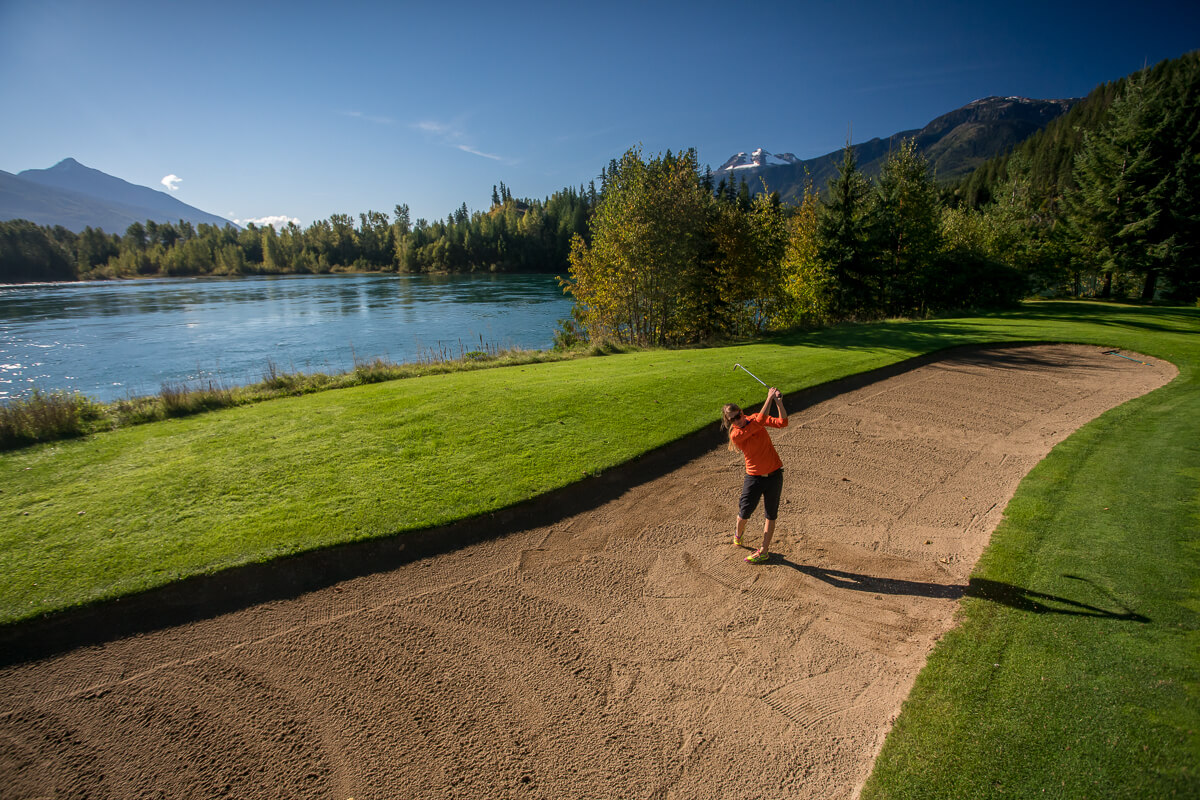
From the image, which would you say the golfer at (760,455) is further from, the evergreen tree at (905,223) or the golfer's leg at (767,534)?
the evergreen tree at (905,223)

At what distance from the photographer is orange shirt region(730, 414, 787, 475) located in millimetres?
6242

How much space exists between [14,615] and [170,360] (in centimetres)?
2884

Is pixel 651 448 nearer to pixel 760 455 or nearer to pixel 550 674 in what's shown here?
pixel 760 455

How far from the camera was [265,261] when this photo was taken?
4117 inches

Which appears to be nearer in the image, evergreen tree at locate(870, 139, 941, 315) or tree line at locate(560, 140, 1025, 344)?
tree line at locate(560, 140, 1025, 344)

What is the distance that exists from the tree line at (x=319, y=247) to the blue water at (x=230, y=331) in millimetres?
21970

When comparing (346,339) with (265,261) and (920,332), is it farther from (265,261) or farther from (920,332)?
(265,261)

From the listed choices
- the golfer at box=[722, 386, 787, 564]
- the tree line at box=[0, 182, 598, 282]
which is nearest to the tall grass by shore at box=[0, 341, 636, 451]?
the golfer at box=[722, 386, 787, 564]

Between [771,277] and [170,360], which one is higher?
[771,277]

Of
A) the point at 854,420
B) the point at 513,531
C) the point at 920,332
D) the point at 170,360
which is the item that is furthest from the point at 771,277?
the point at 170,360

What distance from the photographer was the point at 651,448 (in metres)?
9.31

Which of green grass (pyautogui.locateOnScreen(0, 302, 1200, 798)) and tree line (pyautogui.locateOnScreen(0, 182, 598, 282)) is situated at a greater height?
tree line (pyautogui.locateOnScreen(0, 182, 598, 282))

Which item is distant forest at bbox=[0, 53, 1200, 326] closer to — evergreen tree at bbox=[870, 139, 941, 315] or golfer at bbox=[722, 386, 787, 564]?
evergreen tree at bbox=[870, 139, 941, 315]

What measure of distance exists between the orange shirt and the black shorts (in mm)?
102
